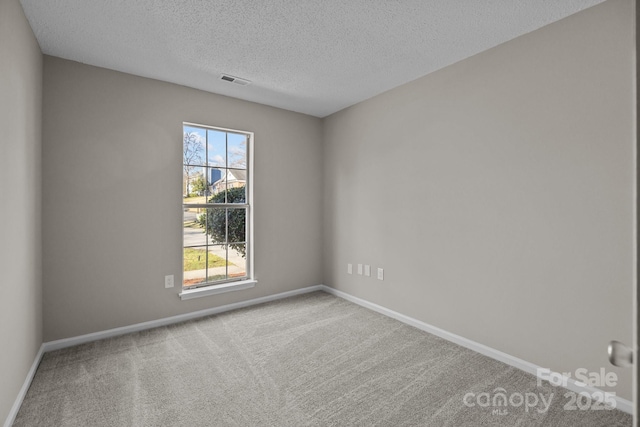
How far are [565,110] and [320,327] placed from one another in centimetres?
266

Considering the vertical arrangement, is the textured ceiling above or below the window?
above

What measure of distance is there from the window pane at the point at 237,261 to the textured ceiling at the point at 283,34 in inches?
72.9

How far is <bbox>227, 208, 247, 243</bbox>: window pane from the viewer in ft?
12.0

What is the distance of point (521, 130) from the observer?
229 centimetres

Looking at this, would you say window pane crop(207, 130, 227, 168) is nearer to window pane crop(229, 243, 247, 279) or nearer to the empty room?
the empty room

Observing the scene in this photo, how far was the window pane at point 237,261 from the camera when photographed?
367 centimetres

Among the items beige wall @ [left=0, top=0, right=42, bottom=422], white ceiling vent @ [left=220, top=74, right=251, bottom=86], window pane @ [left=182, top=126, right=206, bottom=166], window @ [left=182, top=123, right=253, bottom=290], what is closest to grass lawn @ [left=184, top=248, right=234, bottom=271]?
window @ [left=182, top=123, right=253, bottom=290]

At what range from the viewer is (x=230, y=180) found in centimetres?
365

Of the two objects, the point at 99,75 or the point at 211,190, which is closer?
the point at 99,75

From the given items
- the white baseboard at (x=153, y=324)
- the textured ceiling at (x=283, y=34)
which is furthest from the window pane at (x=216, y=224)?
the textured ceiling at (x=283, y=34)

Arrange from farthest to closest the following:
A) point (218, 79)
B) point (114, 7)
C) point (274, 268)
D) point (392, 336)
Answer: point (274, 268) < point (218, 79) < point (392, 336) < point (114, 7)

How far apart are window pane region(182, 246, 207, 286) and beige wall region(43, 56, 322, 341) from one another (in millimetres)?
139

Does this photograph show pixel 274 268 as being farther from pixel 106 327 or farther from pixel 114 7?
pixel 114 7

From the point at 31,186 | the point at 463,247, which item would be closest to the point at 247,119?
the point at 31,186
